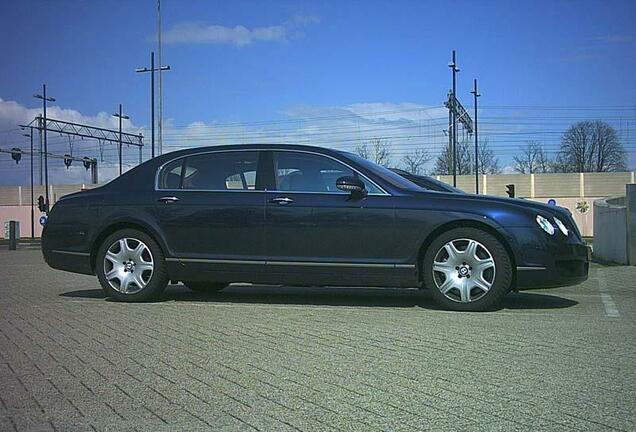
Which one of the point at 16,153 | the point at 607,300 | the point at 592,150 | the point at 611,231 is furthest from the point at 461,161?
the point at 607,300

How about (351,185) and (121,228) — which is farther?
(121,228)

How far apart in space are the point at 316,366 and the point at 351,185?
2750 millimetres

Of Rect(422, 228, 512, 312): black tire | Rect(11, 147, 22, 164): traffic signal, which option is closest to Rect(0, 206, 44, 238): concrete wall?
Rect(11, 147, 22, 164): traffic signal

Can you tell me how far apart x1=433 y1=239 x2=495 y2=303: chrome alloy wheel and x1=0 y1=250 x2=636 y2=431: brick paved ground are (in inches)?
9.9

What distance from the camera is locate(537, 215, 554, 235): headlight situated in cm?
716

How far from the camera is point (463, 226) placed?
24.0ft

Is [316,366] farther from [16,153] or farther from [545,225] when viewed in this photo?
[16,153]

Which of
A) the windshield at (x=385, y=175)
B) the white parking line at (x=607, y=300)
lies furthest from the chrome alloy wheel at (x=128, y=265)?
the white parking line at (x=607, y=300)

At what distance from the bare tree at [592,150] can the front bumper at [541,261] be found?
2727 inches

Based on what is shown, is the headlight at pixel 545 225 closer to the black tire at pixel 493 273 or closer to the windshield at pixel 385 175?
the black tire at pixel 493 273

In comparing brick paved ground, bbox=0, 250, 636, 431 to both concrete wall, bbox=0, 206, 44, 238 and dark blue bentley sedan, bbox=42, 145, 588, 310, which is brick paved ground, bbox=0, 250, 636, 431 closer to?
dark blue bentley sedan, bbox=42, 145, 588, 310

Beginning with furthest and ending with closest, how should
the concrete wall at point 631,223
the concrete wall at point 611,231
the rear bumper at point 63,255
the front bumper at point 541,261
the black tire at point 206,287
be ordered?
the concrete wall at point 611,231 < the concrete wall at point 631,223 < the black tire at point 206,287 < the rear bumper at point 63,255 < the front bumper at point 541,261

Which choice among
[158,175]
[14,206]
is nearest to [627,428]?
[158,175]

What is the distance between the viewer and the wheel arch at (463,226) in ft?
23.6
